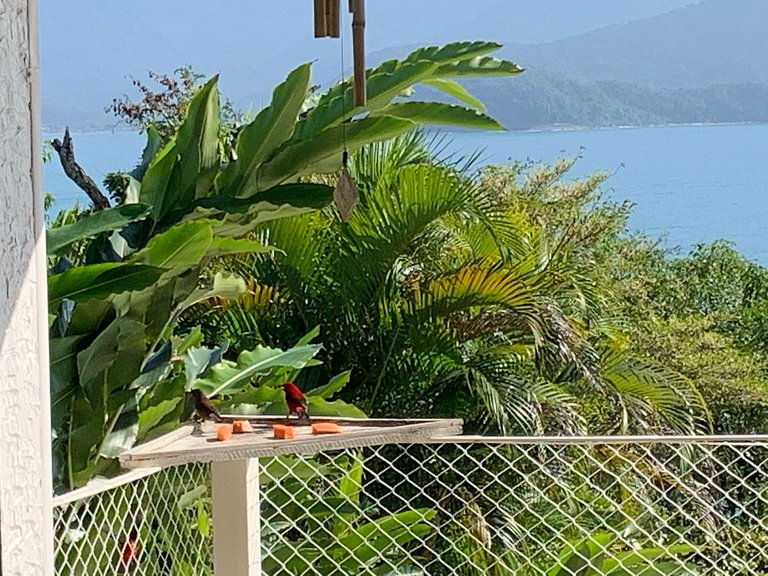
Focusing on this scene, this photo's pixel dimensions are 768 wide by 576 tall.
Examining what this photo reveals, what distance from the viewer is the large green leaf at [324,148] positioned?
222 centimetres

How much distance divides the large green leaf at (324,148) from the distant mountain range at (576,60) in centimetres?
1616

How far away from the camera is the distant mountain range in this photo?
2044 cm

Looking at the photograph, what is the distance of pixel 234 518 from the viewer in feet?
5.80

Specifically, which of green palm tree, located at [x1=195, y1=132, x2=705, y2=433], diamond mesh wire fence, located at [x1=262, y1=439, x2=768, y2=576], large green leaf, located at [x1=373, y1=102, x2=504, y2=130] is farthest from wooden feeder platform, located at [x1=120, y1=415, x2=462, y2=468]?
green palm tree, located at [x1=195, y1=132, x2=705, y2=433]

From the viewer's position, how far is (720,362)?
287 inches

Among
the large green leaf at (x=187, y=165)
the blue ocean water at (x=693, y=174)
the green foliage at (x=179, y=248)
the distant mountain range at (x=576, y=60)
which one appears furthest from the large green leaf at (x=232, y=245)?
the blue ocean water at (x=693, y=174)

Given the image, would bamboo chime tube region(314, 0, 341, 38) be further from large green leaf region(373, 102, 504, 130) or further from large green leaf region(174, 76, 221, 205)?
large green leaf region(373, 102, 504, 130)

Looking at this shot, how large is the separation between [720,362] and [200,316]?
14.4ft

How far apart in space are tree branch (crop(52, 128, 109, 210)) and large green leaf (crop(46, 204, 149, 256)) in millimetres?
1458

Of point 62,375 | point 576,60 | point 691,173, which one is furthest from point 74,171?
point 576,60

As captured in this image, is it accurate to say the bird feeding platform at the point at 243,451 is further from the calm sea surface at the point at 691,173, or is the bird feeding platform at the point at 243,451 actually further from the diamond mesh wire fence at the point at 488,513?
the calm sea surface at the point at 691,173

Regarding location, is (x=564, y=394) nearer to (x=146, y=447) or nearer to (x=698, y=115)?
(x=146, y=447)

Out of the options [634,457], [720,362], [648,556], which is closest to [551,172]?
[720,362]

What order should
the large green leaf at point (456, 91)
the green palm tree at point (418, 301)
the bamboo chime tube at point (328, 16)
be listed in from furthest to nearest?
the green palm tree at point (418, 301)
the large green leaf at point (456, 91)
the bamboo chime tube at point (328, 16)
